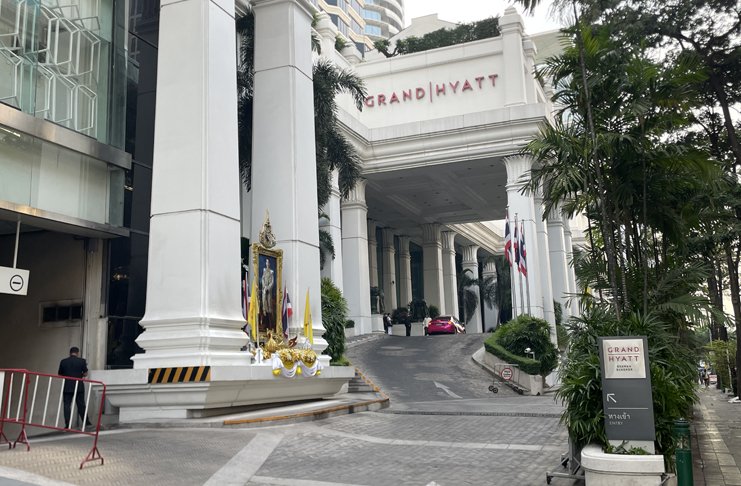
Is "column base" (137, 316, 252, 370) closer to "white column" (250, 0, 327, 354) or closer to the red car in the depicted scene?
"white column" (250, 0, 327, 354)

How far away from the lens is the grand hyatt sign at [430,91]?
38188mm

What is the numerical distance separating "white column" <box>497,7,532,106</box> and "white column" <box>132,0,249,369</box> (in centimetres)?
2438

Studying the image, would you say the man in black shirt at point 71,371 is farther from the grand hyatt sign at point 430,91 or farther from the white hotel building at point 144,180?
the grand hyatt sign at point 430,91

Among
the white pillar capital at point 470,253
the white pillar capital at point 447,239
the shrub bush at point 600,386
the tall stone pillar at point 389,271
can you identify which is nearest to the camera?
the shrub bush at point 600,386

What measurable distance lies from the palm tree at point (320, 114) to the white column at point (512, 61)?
1515 centimetres

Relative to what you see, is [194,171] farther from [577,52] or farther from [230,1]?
[577,52]

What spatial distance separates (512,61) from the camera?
3709cm

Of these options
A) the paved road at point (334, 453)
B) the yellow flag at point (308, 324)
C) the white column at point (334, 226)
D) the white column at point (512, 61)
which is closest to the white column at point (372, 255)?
the white column at point (512, 61)

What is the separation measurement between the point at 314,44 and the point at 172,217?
12.5 metres

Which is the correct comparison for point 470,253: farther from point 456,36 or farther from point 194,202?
point 194,202

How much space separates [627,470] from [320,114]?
16.2 m

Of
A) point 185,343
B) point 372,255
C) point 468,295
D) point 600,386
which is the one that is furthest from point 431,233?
point 600,386

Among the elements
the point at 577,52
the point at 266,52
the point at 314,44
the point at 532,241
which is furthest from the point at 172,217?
the point at 532,241

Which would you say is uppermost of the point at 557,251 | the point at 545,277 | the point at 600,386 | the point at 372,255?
the point at 372,255
